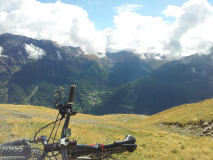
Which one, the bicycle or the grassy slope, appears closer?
the bicycle

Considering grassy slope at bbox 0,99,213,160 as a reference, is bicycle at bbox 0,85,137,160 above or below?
above

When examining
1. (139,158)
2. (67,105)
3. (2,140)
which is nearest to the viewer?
(67,105)

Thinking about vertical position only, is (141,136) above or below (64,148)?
below

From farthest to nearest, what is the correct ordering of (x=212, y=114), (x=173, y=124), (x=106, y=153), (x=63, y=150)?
(x=173, y=124) → (x=212, y=114) → (x=106, y=153) → (x=63, y=150)

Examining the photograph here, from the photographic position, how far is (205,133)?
15164 mm

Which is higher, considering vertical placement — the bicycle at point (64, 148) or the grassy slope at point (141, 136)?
the bicycle at point (64, 148)

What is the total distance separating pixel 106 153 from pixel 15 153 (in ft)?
8.68

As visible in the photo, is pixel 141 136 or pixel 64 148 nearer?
pixel 64 148

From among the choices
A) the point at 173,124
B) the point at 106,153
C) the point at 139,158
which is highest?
the point at 106,153

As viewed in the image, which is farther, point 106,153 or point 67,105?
point 106,153

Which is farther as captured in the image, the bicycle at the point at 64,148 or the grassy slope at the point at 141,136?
the grassy slope at the point at 141,136

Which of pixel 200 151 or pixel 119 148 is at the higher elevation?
pixel 119 148

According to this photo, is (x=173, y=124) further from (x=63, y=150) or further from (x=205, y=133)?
(x=63, y=150)

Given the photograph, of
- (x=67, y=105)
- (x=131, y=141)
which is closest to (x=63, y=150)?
(x=67, y=105)
